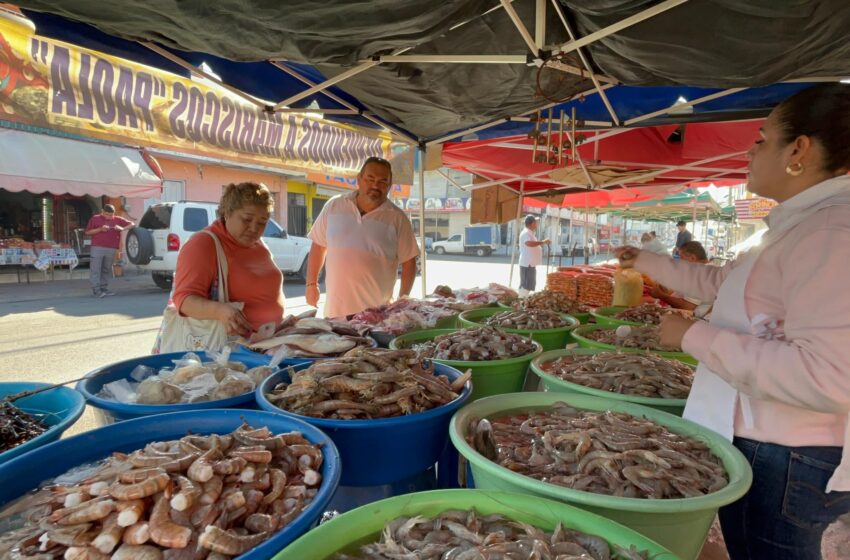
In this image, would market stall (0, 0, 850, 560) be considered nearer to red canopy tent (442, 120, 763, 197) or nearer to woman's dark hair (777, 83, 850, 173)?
woman's dark hair (777, 83, 850, 173)

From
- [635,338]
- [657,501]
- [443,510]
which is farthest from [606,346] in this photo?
[443,510]

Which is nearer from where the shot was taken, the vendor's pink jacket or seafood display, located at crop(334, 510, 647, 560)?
seafood display, located at crop(334, 510, 647, 560)

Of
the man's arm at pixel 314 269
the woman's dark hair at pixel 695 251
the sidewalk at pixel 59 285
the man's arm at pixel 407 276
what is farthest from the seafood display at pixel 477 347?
the sidewalk at pixel 59 285

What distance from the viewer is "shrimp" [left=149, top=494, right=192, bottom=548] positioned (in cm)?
107

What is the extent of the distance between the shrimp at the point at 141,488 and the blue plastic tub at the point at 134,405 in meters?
0.57

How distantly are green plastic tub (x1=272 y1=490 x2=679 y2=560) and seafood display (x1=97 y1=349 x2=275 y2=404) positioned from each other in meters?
0.99

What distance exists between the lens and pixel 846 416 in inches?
64.1

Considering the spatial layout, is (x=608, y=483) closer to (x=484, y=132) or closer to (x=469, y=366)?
(x=469, y=366)

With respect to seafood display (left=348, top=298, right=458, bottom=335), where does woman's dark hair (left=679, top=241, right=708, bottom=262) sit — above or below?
above

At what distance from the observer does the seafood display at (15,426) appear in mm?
1562

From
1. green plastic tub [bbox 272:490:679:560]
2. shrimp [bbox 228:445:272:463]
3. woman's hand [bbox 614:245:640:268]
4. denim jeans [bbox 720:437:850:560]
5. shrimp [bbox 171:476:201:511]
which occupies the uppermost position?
woman's hand [bbox 614:245:640:268]

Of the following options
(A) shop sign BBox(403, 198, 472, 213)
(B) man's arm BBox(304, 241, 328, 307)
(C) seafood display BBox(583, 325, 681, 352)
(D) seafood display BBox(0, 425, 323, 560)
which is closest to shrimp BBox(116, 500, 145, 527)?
(D) seafood display BBox(0, 425, 323, 560)

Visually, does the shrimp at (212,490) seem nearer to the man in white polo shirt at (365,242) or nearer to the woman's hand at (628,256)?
the woman's hand at (628,256)

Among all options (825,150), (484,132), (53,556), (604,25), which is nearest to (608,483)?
(825,150)
